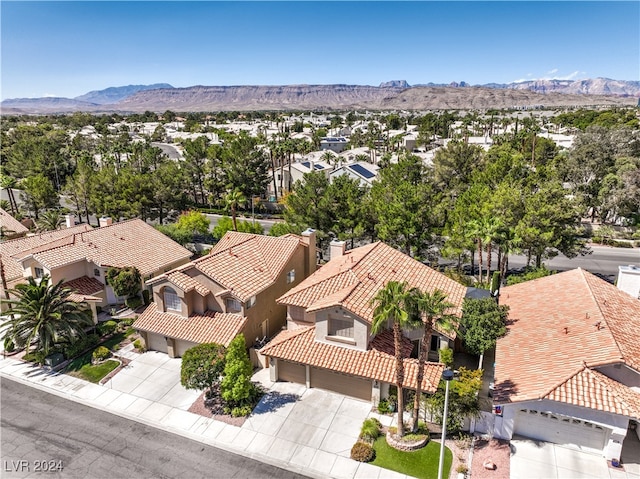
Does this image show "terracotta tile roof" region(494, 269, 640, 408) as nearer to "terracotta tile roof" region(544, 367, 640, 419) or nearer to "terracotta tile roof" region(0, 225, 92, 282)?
"terracotta tile roof" region(544, 367, 640, 419)

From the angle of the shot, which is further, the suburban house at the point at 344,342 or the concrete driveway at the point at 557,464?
the suburban house at the point at 344,342

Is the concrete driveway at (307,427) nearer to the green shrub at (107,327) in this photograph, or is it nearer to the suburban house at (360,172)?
the green shrub at (107,327)

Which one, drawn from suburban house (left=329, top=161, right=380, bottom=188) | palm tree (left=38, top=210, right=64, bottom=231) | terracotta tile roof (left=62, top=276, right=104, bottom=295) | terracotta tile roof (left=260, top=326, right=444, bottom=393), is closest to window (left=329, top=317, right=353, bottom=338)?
terracotta tile roof (left=260, top=326, right=444, bottom=393)

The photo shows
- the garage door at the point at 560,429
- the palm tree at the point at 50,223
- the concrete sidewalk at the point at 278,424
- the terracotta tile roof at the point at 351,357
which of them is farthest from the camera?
the palm tree at the point at 50,223

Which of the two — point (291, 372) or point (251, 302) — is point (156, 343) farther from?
point (291, 372)

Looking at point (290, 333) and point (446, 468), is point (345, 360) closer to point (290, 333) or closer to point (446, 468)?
point (290, 333)

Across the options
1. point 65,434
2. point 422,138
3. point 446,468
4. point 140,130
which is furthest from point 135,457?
point 140,130

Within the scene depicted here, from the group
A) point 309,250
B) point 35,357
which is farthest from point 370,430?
point 35,357

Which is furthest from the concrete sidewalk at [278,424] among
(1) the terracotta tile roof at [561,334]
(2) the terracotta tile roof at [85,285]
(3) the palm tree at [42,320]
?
(2) the terracotta tile roof at [85,285]
